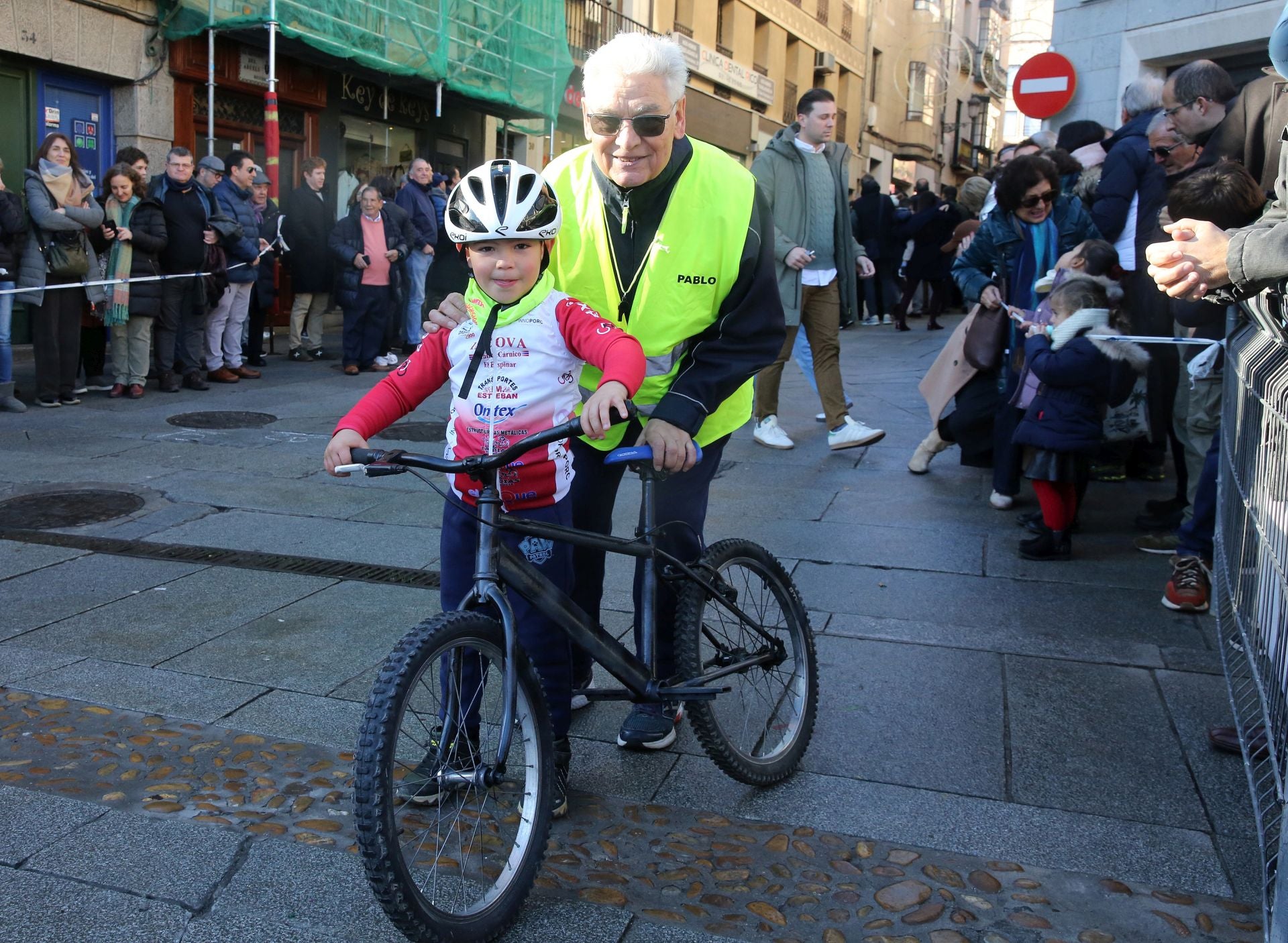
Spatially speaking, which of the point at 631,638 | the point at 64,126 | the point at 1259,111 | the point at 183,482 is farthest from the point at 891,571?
the point at 64,126

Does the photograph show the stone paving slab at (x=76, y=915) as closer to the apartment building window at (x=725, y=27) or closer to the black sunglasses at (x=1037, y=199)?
the black sunglasses at (x=1037, y=199)

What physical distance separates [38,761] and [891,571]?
3488mm

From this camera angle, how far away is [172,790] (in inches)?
126

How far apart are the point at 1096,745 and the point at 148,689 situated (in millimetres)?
2881

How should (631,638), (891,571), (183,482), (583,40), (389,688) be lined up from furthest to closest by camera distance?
(583,40), (183,482), (891,571), (631,638), (389,688)

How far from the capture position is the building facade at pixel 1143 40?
11.1 meters

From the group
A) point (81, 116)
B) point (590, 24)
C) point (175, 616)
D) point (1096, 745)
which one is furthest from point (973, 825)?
point (590, 24)

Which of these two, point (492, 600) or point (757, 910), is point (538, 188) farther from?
point (757, 910)

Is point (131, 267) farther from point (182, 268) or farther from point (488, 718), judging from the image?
Result: point (488, 718)

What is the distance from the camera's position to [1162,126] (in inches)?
262

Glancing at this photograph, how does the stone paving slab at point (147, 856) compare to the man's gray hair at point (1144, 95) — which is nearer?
the stone paving slab at point (147, 856)

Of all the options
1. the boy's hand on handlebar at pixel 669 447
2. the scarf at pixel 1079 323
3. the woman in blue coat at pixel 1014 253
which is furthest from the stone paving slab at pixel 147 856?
the woman in blue coat at pixel 1014 253

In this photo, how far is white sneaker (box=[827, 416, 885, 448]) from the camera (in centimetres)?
808

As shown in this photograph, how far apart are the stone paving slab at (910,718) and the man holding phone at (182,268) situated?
24.9ft
